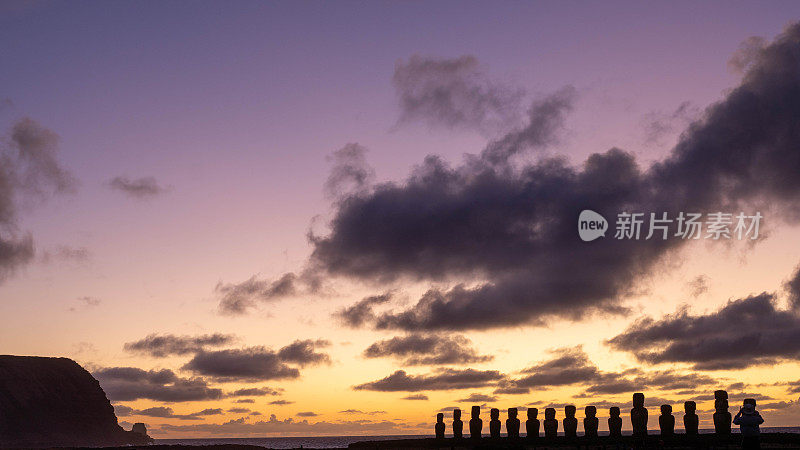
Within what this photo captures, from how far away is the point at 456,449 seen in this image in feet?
153

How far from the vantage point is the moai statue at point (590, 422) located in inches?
1624

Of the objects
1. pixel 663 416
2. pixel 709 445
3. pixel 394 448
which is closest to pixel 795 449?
pixel 709 445

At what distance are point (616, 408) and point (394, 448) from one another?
15.3 m

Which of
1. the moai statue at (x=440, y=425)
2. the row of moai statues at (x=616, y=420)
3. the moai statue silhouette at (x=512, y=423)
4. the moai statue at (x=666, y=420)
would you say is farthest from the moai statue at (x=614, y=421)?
the moai statue at (x=440, y=425)

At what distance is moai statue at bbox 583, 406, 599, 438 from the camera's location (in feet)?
135

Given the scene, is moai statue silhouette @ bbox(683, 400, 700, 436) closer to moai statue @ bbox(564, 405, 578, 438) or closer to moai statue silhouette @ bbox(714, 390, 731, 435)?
moai statue silhouette @ bbox(714, 390, 731, 435)

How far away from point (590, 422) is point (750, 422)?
482 inches

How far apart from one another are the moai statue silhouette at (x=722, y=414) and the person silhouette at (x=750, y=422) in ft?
25.4

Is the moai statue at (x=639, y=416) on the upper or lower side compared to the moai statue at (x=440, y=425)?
upper

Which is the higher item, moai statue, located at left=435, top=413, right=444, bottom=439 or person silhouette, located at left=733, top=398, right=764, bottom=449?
person silhouette, located at left=733, top=398, right=764, bottom=449

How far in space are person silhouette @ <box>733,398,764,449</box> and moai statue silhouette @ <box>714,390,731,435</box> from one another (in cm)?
773

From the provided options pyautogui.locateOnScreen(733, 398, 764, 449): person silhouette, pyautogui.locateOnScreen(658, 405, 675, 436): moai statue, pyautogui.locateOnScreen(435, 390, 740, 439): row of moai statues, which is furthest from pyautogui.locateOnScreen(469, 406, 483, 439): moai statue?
pyautogui.locateOnScreen(733, 398, 764, 449): person silhouette

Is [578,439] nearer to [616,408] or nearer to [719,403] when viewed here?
[616,408]

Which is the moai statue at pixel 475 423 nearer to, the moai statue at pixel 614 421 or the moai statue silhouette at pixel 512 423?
the moai statue silhouette at pixel 512 423
